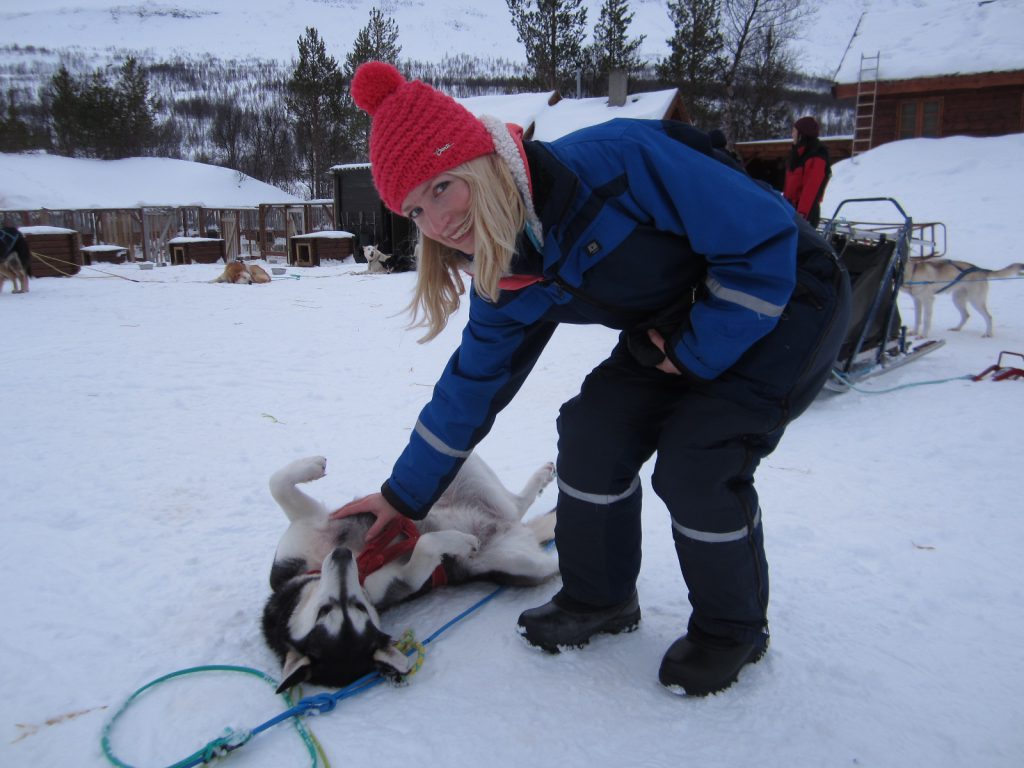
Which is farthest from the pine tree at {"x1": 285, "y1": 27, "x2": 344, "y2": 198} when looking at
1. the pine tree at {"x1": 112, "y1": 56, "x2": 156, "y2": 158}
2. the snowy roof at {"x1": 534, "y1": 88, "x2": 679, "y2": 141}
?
the snowy roof at {"x1": 534, "y1": 88, "x2": 679, "y2": 141}

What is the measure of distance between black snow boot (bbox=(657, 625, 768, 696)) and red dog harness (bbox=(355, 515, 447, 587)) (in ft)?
2.56

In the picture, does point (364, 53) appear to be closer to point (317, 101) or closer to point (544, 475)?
point (317, 101)

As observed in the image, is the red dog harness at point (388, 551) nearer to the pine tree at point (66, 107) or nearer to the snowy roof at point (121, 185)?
the snowy roof at point (121, 185)

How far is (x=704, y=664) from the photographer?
1.46 meters

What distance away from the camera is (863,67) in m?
17.5

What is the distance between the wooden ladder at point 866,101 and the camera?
677 inches

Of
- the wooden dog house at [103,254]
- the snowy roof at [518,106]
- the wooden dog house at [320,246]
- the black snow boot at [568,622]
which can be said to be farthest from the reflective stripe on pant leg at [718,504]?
the wooden dog house at [103,254]

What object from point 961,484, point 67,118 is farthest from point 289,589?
point 67,118

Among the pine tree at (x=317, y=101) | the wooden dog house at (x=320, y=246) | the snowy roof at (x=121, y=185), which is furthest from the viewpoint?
the snowy roof at (x=121, y=185)

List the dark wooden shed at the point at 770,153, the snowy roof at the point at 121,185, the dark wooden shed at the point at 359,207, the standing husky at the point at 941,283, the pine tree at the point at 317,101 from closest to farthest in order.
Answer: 1. the standing husky at the point at 941,283
2. the dark wooden shed at the point at 359,207
3. the dark wooden shed at the point at 770,153
4. the pine tree at the point at 317,101
5. the snowy roof at the point at 121,185

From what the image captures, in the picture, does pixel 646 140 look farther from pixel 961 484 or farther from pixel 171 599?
pixel 961 484

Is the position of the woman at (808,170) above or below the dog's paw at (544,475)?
above

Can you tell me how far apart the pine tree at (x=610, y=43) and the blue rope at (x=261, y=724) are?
93.4 ft

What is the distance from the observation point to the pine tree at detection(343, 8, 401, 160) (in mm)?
26312
